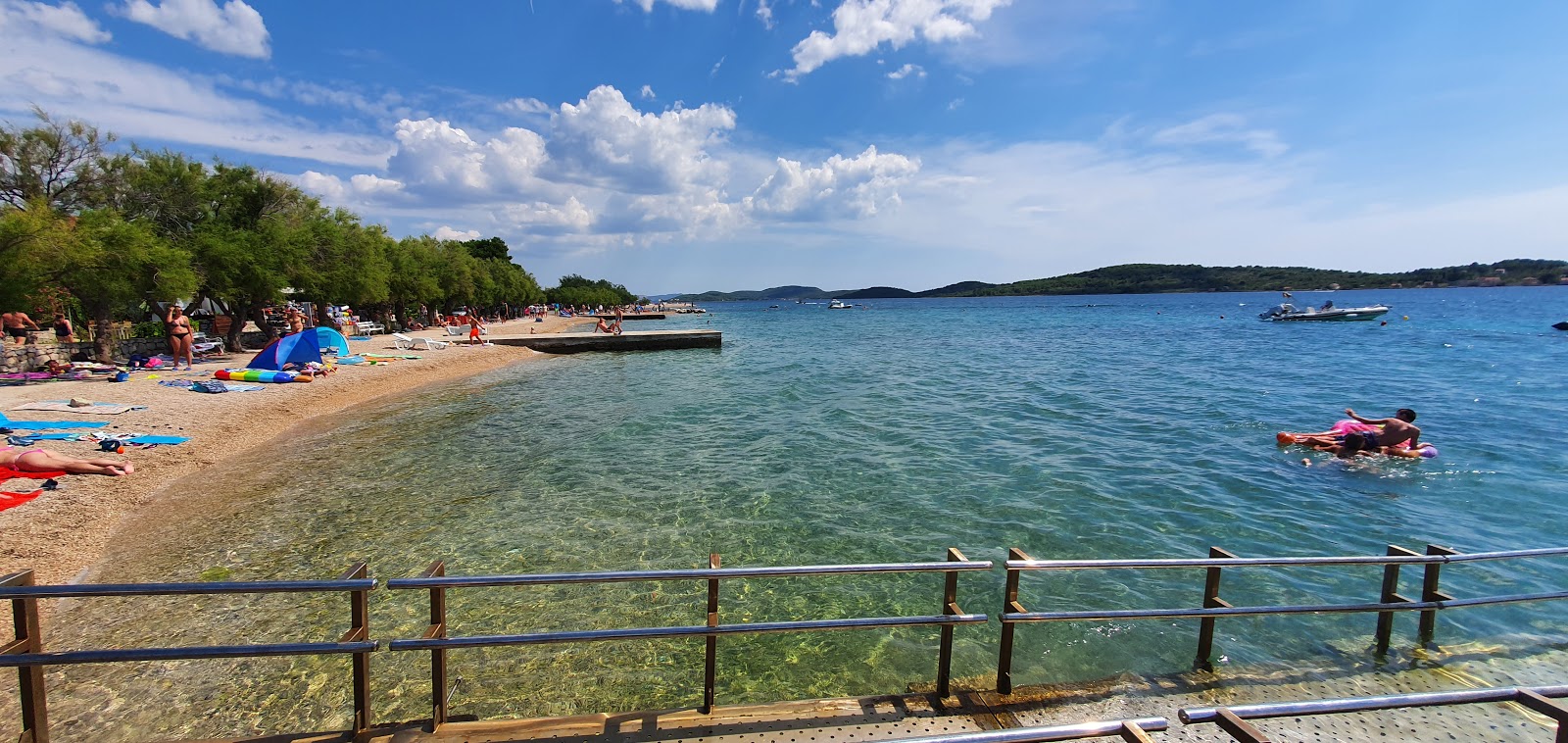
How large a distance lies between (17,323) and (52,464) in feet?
47.0

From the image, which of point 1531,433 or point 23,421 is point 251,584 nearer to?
point 23,421

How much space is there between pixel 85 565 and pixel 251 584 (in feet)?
26.3

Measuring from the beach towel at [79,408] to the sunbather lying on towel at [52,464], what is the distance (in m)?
3.72

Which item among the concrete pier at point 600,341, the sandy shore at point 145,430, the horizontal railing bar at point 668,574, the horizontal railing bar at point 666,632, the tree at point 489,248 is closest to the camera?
the horizontal railing bar at point 668,574

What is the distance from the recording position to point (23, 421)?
12.5 metres

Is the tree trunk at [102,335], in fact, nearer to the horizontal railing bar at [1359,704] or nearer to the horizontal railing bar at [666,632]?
the horizontal railing bar at [666,632]

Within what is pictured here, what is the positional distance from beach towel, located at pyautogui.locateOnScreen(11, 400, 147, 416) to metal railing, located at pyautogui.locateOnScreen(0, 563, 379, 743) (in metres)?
15.5

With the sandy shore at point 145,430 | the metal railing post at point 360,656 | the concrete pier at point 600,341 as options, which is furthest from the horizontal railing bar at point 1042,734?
the concrete pier at point 600,341

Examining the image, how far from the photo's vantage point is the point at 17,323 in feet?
61.9

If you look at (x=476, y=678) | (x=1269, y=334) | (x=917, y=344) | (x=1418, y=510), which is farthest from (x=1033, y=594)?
(x=1269, y=334)

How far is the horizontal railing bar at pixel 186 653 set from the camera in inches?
114

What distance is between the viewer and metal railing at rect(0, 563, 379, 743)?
9.36 ft

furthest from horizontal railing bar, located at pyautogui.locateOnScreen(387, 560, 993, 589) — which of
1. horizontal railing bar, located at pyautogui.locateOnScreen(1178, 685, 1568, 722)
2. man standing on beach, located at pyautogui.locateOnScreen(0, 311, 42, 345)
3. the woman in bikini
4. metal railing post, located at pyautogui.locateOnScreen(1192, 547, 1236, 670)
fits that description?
A: man standing on beach, located at pyautogui.locateOnScreen(0, 311, 42, 345)

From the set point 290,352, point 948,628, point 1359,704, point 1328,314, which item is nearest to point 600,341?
point 290,352
